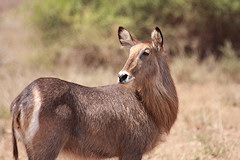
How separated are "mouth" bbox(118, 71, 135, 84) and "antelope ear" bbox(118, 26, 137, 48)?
2.23 ft

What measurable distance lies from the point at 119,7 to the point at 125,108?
7.22 m

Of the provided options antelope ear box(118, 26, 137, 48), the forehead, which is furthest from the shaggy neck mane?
antelope ear box(118, 26, 137, 48)

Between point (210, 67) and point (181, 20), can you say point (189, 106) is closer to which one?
point (210, 67)

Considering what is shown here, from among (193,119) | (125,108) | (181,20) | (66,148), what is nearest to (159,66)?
(125,108)

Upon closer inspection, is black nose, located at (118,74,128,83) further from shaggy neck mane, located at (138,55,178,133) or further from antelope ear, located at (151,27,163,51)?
antelope ear, located at (151,27,163,51)

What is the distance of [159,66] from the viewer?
4.82 m

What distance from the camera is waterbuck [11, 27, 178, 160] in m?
3.90

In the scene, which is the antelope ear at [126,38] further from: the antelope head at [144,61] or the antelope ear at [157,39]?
the antelope ear at [157,39]

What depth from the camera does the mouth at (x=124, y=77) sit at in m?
4.34

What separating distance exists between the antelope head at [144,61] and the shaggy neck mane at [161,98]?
→ 90 millimetres

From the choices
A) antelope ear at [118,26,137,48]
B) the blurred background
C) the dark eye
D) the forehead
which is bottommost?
the blurred background

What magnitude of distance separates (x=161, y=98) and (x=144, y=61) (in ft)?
1.85

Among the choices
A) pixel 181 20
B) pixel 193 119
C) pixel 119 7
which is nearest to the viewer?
pixel 193 119

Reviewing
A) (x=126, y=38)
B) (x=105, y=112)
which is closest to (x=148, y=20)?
(x=126, y=38)
